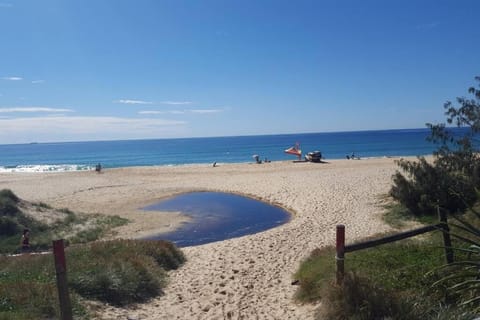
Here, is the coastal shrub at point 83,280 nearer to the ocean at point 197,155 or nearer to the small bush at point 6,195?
the small bush at point 6,195

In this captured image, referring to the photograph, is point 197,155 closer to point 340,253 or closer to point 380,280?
point 380,280

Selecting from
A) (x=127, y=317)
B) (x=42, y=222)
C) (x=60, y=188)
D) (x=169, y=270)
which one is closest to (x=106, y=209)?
(x=42, y=222)

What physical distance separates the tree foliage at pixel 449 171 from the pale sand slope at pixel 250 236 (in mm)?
1782

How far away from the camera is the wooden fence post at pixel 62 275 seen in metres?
4.73

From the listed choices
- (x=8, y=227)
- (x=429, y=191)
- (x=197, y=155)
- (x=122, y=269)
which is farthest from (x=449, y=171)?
(x=197, y=155)

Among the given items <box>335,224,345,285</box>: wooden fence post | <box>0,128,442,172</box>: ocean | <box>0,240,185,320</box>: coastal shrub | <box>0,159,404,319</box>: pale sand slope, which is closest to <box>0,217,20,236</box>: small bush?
<box>0,159,404,319</box>: pale sand slope

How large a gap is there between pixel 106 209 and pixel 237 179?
13115 mm

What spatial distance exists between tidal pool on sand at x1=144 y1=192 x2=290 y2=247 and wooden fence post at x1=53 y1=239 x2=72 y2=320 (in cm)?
991

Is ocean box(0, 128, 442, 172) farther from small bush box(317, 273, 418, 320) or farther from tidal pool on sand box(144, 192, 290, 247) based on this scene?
small bush box(317, 273, 418, 320)

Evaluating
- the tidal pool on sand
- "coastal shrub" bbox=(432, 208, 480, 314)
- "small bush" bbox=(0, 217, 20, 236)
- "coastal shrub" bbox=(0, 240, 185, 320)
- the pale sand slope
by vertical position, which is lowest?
the tidal pool on sand

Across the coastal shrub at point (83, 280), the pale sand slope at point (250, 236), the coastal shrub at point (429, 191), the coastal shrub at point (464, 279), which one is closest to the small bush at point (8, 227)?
the pale sand slope at point (250, 236)

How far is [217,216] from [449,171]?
11.3 metres

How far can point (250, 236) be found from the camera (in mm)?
14352

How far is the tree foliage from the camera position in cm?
1109
